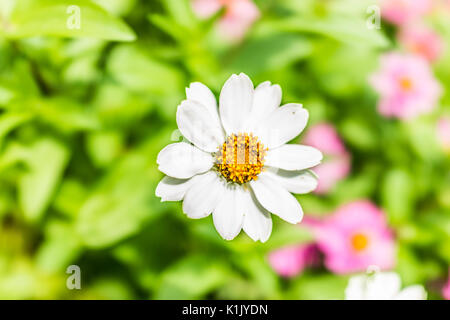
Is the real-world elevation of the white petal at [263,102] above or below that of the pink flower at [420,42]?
below

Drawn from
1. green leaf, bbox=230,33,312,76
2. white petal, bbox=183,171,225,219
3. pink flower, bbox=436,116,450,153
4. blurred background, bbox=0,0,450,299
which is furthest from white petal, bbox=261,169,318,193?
pink flower, bbox=436,116,450,153

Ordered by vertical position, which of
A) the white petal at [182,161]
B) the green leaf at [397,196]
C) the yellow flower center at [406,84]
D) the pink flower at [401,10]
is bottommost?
the white petal at [182,161]

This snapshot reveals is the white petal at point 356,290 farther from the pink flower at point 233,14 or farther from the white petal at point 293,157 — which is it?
the pink flower at point 233,14

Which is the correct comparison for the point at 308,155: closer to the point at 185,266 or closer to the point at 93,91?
the point at 185,266

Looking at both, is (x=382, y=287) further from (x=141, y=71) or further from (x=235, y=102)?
(x=141, y=71)

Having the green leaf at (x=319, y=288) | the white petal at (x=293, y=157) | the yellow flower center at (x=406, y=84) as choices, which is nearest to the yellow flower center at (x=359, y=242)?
the green leaf at (x=319, y=288)

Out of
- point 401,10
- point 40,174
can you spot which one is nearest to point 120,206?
point 40,174
